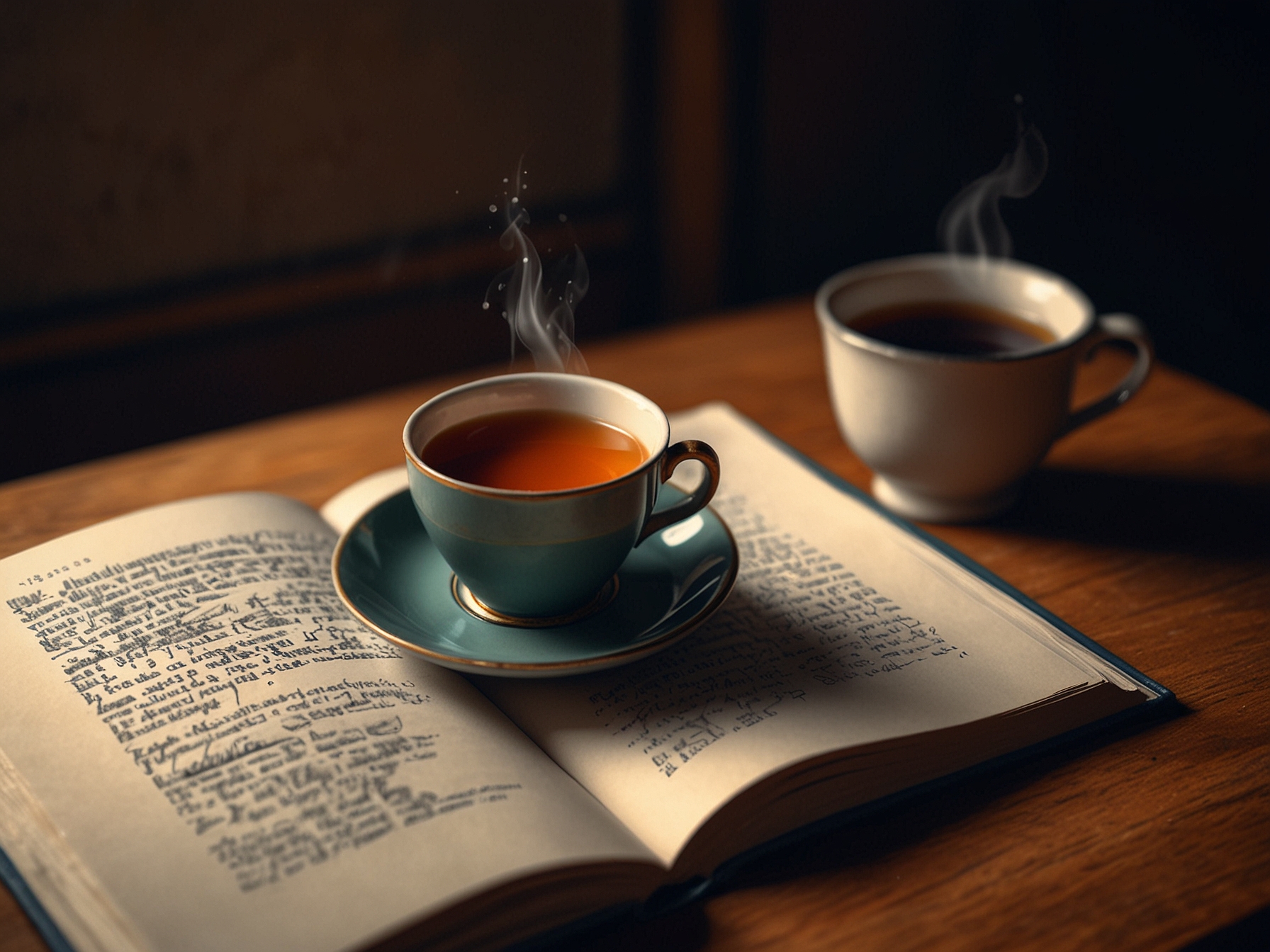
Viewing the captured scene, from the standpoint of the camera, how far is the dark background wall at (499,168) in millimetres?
1436

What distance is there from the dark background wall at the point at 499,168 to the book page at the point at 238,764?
823 millimetres

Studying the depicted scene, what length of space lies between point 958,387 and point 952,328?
14 cm

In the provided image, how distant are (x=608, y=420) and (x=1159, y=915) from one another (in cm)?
45

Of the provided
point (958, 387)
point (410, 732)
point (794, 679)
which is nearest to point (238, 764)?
point (410, 732)

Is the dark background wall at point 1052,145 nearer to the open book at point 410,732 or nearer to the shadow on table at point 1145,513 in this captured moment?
the shadow on table at point 1145,513

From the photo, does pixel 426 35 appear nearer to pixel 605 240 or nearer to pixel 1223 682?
pixel 605 240

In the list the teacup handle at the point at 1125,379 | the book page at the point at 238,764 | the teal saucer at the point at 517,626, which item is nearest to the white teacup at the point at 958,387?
the teacup handle at the point at 1125,379

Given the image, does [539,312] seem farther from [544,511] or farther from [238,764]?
[238,764]

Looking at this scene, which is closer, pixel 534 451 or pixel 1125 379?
pixel 534 451

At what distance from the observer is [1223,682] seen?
28.6 inches

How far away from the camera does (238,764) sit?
0.60 meters

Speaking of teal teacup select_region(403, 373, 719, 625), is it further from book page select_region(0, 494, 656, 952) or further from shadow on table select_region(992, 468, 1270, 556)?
shadow on table select_region(992, 468, 1270, 556)

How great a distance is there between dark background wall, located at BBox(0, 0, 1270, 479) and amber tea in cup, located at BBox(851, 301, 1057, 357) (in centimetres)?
88

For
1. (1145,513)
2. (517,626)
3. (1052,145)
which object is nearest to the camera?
(517,626)
